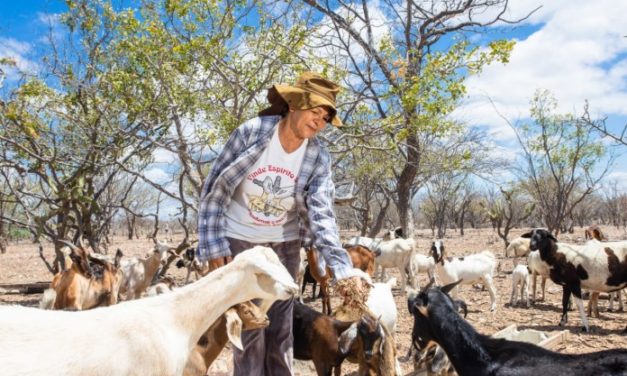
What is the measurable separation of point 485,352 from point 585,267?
559 cm

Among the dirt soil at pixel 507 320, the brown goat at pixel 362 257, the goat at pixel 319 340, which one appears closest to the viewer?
the goat at pixel 319 340

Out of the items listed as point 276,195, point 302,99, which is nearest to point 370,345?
point 276,195

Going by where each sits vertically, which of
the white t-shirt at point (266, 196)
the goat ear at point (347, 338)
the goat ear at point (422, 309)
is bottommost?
the goat ear at point (347, 338)

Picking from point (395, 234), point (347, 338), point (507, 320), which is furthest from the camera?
point (395, 234)

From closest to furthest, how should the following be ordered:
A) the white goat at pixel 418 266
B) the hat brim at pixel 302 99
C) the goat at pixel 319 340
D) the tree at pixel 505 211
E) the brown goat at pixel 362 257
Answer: the hat brim at pixel 302 99 < the goat at pixel 319 340 < the brown goat at pixel 362 257 < the white goat at pixel 418 266 < the tree at pixel 505 211

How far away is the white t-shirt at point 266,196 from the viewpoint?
10.1 feet

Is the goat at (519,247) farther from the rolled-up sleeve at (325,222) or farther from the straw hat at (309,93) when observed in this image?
the straw hat at (309,93)

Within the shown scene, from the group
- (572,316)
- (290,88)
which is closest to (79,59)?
(290,88)

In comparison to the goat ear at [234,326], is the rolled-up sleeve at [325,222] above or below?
above

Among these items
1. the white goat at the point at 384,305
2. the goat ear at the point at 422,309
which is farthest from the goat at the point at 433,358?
the white goat at the point at 384,305

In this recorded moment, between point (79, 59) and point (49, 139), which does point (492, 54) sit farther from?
point (49, 139)

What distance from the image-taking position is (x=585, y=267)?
8.44 m

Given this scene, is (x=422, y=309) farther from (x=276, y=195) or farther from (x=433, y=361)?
(x=276, y=195)

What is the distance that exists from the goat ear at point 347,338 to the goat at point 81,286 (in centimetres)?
397
